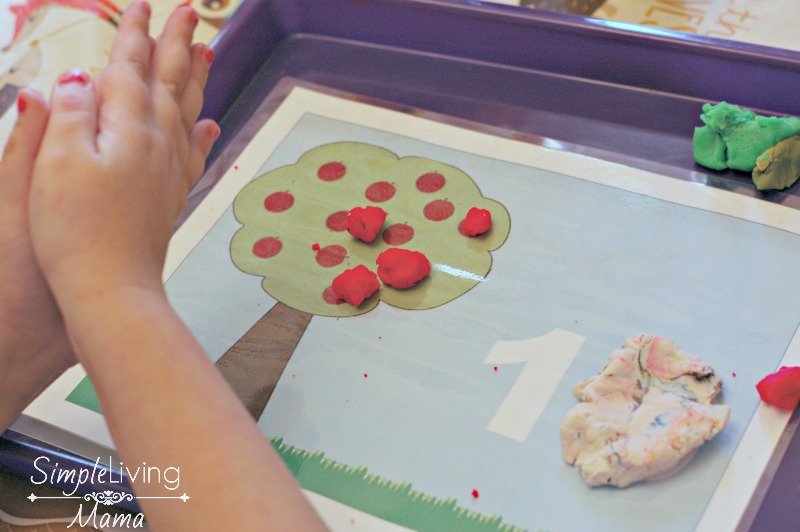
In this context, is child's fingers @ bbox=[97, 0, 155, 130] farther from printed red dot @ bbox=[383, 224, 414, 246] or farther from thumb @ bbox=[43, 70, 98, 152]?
printed red dot @ bbox=[383, 224, 414, 246]

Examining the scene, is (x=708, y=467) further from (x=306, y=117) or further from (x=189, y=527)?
(x=306, y=117)

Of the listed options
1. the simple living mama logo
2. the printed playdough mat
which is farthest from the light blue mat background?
the simple living mama logo

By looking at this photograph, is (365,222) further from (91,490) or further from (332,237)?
(91,490)

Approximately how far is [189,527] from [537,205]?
1.30 feet

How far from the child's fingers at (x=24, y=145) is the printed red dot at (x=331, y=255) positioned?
24 centimetres

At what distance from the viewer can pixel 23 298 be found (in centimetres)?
59

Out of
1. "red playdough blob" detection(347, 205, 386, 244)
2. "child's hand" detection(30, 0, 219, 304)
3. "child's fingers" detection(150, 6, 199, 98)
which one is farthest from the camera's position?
"red playdough blob" detection(347, 205, 386, 244)

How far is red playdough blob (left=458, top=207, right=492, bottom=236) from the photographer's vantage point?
2.36 feet

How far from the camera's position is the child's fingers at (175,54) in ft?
2.07

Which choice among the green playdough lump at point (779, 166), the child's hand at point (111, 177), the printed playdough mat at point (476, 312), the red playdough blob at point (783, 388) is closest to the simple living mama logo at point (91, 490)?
the printed playdough mat at point (476, 312)

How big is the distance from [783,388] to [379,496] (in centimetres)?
27

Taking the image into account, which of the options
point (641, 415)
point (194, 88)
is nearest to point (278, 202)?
point (194, 88)

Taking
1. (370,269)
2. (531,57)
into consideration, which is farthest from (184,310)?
(531,57)

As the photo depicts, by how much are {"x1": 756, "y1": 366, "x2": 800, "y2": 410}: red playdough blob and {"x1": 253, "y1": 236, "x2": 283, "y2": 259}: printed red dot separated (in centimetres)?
39
